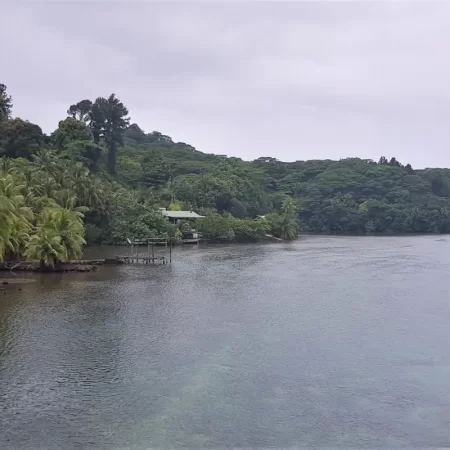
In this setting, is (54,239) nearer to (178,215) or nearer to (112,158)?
(178,215)

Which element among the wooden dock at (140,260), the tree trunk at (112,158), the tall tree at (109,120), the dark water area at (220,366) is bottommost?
the dark water area at (220,366)

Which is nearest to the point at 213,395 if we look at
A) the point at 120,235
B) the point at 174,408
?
the point at 174,408

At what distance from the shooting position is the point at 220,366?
721 inches

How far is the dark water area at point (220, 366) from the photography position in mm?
13531

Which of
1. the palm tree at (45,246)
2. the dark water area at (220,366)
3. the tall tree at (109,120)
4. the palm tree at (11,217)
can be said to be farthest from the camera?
the tall tree at (109,120)

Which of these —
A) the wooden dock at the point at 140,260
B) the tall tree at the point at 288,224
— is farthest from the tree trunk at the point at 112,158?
the wooden dock at the point at 140,260

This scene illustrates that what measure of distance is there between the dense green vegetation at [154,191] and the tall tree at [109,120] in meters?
0.16

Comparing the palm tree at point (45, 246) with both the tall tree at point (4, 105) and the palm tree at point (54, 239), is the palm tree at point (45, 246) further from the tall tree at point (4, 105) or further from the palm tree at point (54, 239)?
the tall tree at point (4, 105)

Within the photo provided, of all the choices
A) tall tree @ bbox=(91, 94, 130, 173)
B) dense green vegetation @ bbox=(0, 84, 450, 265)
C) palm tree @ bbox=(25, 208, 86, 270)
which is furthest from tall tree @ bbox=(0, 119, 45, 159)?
palm tree @ bbox=(25, 208, 86, 270)

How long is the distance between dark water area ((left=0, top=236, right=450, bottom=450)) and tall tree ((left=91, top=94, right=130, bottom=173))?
166 ft

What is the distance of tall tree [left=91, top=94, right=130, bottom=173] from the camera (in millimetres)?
82062

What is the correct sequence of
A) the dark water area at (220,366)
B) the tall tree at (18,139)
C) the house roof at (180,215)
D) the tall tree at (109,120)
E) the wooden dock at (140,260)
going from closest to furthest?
the dark water area at (220,366)
the wooden dock at (140,260)
the tall tree at (18,139)
the house roof at (180,215)
the tall tree at (109,120)

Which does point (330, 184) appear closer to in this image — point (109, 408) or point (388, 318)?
point (388, 318)

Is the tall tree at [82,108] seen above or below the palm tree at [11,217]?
above
